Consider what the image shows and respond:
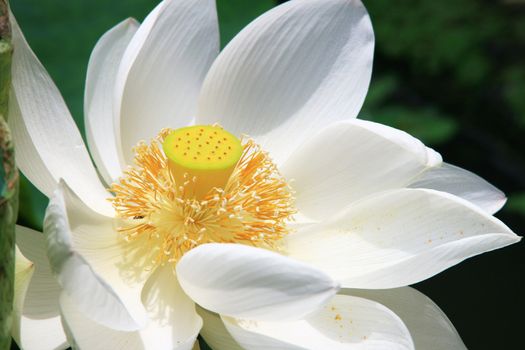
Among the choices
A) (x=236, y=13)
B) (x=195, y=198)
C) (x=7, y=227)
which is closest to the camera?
(x=7, y=227)

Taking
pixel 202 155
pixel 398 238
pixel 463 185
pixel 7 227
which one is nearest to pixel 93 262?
pixel 202 155

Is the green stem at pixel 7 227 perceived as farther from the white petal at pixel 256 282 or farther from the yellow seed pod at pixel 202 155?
the yellow seed pod at pixel 202 155

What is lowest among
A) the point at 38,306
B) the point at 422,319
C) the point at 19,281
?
the point at 422,319

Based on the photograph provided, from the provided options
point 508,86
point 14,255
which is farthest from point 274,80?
point 508,86

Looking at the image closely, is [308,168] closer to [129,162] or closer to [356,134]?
[356,134]

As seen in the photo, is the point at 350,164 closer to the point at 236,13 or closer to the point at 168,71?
the point at 168,71
